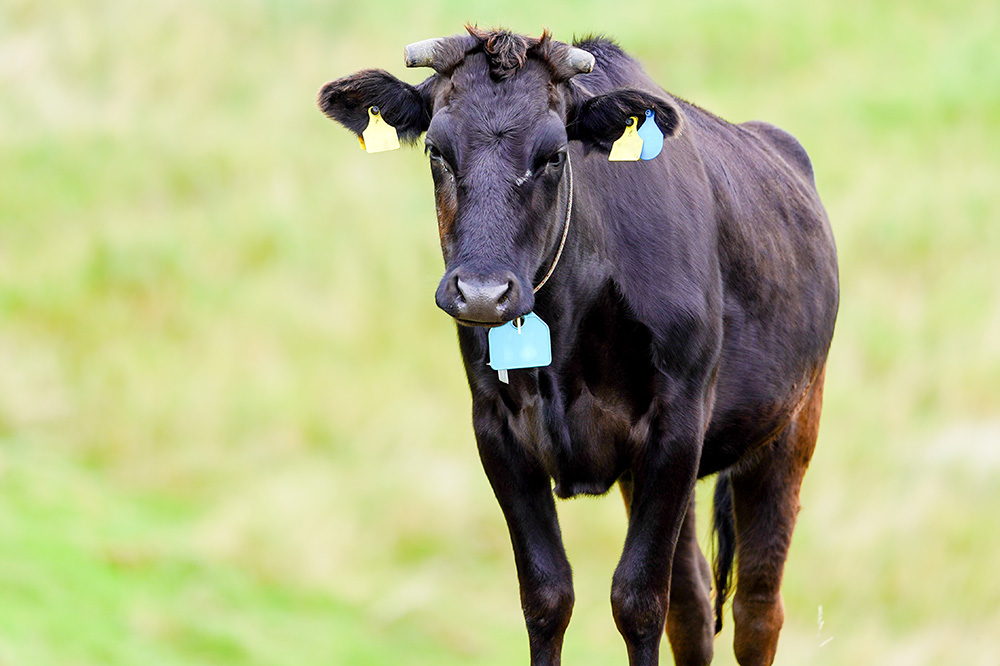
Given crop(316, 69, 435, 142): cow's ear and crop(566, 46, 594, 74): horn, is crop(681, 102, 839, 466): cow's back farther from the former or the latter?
crop(316, 69, 435, 142): cow's ear

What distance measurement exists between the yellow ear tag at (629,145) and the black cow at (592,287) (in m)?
0.04

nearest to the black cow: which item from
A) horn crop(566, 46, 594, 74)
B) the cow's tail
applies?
horn crop(566, 46, 594, 74)

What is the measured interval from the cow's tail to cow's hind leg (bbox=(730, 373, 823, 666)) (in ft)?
0.94

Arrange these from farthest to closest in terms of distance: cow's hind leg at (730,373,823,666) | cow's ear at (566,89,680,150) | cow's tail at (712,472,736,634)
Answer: cow's tail at (712,472,736,634) → cow's hind leg at (730,373,823,666) → cow's ear at (566,89,680,150)

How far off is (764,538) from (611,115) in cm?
278

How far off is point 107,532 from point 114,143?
910 centimetres

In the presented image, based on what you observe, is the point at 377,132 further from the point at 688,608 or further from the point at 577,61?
the point at 688,608

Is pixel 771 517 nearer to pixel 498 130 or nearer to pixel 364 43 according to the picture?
pixel 498 130

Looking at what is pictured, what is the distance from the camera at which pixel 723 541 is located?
7.77 metres

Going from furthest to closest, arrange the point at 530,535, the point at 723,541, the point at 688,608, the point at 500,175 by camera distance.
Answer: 1. the point at 723,541
2. the point at 688,608
3. the point at 530,535
4. the point at 500,175

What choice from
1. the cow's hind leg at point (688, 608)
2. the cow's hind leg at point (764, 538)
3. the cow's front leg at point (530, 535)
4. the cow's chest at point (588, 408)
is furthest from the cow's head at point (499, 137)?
the cow's hind leg at point (764, 538)

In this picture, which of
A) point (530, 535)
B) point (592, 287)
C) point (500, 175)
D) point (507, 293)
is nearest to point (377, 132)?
point (500, 175)

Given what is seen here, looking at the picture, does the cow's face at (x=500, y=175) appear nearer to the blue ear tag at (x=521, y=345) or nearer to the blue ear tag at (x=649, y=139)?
the blue ear tag at (x=521, y=345)

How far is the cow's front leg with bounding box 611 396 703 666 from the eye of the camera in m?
5.63
